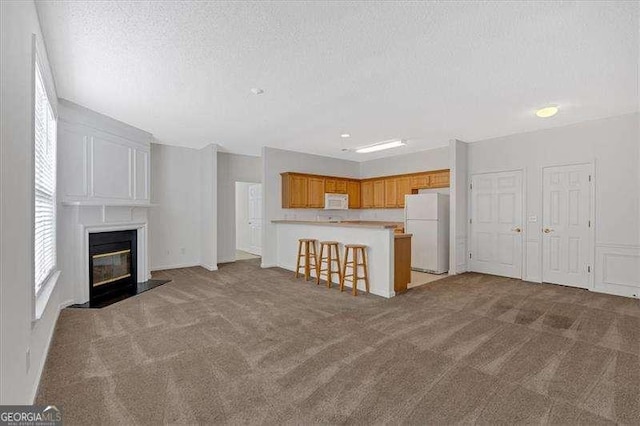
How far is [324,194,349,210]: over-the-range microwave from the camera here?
299 inches

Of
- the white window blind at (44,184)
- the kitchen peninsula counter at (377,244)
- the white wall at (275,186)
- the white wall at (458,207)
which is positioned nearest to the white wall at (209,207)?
the white wall at (275,186)

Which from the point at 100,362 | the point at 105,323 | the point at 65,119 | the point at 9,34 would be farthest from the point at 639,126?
the point at 65,119

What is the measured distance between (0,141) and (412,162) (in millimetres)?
7052

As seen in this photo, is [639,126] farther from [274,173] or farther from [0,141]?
[0,141]

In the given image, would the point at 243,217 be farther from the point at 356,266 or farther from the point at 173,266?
the point at 356,266

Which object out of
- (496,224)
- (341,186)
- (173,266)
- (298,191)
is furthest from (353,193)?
(173,266)

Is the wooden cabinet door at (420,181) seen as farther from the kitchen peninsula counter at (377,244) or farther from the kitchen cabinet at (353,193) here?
the kitchen peninsula counter at (377,244)

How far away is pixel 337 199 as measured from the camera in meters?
7.81

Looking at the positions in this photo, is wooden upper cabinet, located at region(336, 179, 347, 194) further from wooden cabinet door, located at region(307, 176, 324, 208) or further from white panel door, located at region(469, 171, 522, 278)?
white panel door, located at region(469, 171, 522, 278)

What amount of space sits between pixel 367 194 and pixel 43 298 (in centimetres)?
689

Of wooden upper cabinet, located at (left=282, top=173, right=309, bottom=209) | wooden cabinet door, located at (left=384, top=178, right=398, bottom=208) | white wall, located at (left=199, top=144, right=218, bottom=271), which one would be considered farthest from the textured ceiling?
wooden cabinet door, located at (left=384, top=178, right=398, bottom=208)

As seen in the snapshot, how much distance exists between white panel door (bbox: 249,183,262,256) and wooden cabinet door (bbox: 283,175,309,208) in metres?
2.07

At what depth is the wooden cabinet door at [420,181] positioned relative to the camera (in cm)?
693

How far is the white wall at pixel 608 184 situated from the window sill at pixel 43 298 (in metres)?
6.67
